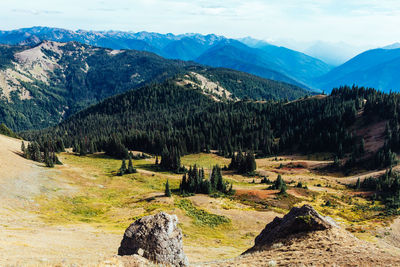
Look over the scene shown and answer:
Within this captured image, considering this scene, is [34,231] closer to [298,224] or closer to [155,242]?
[155,242]

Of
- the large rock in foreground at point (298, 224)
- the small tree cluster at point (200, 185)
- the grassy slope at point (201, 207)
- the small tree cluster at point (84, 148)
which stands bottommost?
the grassy slope at point (201, 207)

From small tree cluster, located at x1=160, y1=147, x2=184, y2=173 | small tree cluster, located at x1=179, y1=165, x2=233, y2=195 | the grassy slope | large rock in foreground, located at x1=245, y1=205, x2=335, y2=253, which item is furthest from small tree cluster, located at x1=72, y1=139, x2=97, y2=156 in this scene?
large rock in foreground, located at x1=245, y1=205, x2=335, y2=253

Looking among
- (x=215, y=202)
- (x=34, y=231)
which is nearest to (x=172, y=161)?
(x=215, y=202)

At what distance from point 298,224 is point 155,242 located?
14.2 metres

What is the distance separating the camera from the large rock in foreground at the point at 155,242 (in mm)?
21625

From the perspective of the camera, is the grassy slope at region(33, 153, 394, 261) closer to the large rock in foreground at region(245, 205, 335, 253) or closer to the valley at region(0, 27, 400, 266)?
the valley at region(0, 27, 400, 266)

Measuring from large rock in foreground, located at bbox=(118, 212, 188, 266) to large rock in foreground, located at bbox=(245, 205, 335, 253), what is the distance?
9011 mm

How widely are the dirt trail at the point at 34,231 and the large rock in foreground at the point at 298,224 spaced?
16673 millimetres

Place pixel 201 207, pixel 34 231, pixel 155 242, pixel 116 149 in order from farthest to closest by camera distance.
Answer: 1. pixel 116 149
2. pixel 201 207
3. pixel 34 231
4. pixel 155 242

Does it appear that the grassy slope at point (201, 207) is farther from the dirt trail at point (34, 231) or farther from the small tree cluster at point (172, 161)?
the small tree cluster at point (172, 161)

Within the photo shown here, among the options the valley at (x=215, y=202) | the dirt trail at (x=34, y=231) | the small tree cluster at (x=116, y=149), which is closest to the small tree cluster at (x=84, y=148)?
the valley at (x=215, y=202)

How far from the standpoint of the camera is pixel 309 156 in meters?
164

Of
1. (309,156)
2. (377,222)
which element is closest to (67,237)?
(377,222)

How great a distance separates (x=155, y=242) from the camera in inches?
858
